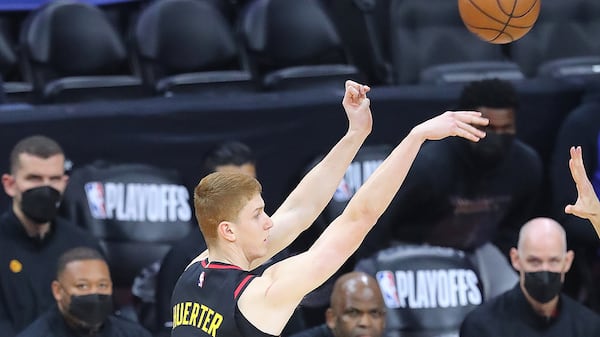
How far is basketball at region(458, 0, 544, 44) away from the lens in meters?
6.35

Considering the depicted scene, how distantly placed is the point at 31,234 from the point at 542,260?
292 centimetres

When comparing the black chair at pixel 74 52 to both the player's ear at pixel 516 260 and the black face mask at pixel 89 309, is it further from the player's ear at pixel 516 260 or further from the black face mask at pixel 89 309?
the player's ear at pixel 516 260

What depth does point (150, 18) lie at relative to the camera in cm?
931

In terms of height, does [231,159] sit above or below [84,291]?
above

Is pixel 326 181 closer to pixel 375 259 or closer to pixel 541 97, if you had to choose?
pixel 375 259

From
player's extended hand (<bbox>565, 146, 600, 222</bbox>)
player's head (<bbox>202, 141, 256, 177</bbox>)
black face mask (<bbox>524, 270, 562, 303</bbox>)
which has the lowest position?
black face mask (<bbox>524, 270, 562, 303</bbox>)

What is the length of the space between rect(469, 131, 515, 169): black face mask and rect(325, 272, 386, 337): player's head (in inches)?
53.2

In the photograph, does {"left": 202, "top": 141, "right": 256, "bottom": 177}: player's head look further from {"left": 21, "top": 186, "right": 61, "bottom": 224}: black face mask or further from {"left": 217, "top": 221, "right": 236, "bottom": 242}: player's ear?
{"left": 217, "top": 221, "right": 236, "bottom": 242}: player's ear

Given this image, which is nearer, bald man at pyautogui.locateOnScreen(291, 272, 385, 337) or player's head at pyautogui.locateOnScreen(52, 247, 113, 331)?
player's head at pyautogui.locateOnScreen(52, 247, 113, 331)

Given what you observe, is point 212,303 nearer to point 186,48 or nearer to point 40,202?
point 40,202

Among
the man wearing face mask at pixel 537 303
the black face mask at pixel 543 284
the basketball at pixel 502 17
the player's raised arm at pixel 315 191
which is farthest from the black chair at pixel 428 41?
the player's raised arm at pixel 315 191

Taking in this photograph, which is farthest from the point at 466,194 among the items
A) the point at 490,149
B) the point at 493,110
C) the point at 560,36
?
the point at 560,36

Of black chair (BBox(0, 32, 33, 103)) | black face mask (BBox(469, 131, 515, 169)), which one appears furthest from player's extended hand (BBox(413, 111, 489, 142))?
black chair (BBox(0, 32, 33, 103))

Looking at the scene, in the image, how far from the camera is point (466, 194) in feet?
27.9
